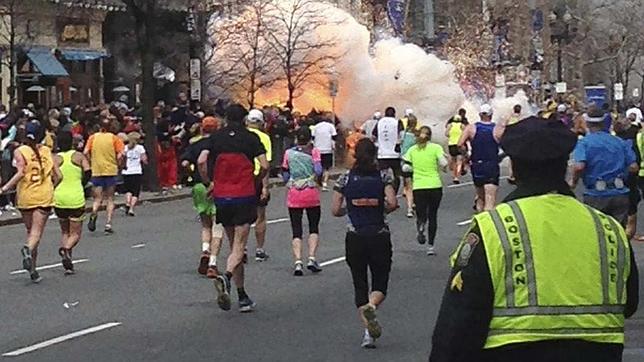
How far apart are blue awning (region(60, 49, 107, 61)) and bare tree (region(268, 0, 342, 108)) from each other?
6.22 meters

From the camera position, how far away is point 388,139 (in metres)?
26.1

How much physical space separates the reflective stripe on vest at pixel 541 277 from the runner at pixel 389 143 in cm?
2155

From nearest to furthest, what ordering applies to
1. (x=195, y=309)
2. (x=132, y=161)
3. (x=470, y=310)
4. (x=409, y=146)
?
1. (x=470, y=310)
2. (x=195, y=309)
3. (x=409, y=146)
4. (x=132, y=161)

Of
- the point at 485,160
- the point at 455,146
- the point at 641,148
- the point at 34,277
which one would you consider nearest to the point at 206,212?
the point at 34,277

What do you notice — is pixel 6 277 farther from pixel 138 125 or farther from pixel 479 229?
pixel 138 125

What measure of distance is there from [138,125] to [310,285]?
16212 mm

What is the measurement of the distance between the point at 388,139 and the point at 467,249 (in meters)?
21.9

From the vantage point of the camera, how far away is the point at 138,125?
3044cm

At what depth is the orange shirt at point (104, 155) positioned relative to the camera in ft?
73.4

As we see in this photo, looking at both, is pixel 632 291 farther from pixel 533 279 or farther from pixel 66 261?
pixel 66 261

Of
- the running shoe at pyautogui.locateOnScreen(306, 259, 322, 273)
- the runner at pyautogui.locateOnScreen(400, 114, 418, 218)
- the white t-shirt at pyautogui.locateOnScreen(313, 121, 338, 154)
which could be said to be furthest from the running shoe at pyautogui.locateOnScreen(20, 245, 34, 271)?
the white t-shirt at pyautogui.locateOnScreen(313, 121, 338, 154)

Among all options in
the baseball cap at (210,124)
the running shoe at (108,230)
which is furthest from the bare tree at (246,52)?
the baseball cap at (210,124)

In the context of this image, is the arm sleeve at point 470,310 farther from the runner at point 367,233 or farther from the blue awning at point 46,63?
the blue awning at point 46,63

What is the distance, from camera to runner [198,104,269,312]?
12977 mm
